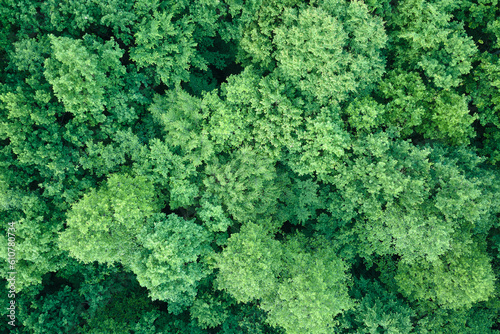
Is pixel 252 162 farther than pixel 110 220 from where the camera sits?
Yes

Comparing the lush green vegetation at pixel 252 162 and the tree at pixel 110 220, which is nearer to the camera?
the tree at pixel 110 220

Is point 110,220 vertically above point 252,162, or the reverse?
point 252,162

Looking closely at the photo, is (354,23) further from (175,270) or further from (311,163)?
(175,270)

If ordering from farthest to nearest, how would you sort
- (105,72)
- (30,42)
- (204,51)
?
(204,51), (105,72), (30,42)

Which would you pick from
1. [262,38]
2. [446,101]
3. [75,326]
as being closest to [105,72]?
[262,38]

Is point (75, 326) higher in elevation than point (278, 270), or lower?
lower

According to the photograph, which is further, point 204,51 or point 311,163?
point 204,51

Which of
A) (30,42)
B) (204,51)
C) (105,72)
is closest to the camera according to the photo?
(30,42)

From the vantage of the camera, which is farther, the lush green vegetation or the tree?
Result: the lush green vegetation
